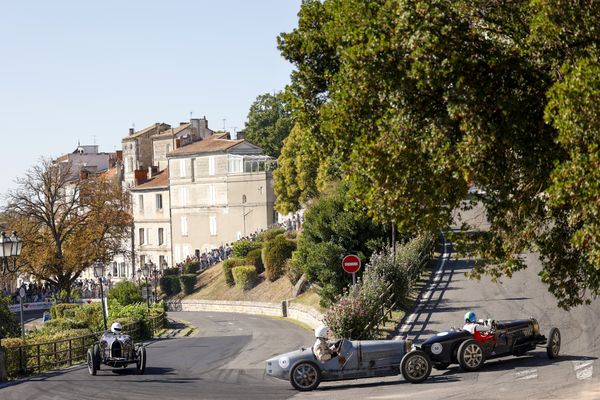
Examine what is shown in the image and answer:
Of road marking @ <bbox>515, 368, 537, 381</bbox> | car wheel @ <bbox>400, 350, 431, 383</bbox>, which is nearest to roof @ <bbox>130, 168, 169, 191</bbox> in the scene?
car wheel @ <bbox>400, 350, 431, 383</bbox>

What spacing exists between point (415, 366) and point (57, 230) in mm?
61212

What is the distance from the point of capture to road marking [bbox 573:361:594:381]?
21.4 m

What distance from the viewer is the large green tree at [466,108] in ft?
49.7

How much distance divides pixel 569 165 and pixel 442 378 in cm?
903

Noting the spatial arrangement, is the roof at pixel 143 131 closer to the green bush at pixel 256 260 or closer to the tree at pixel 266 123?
the tree at pixel 266 123

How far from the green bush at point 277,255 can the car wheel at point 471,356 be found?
4166 centimetres

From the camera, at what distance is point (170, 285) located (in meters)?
79.4

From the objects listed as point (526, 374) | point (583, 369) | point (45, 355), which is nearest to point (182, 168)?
point (45, 355)

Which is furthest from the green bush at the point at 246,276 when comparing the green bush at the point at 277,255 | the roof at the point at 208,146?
the roof at the point at 208,146

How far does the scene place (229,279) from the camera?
71812mm

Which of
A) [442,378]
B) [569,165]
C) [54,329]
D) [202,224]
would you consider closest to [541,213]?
Answer: [569,165]

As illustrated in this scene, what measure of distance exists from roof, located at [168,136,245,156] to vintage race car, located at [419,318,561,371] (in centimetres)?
7140

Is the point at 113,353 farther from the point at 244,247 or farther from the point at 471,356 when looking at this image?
the point at 244,247

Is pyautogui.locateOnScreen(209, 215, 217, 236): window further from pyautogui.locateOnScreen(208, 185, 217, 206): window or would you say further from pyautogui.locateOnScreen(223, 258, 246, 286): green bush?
pyautogui.locateOnScreen(223, 258, 246, 286): green bush
